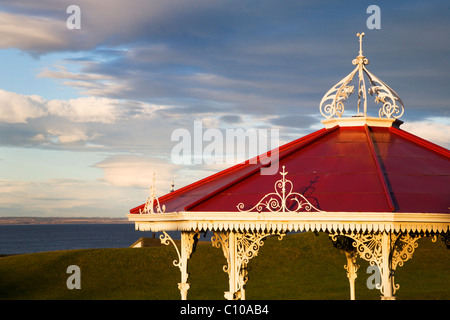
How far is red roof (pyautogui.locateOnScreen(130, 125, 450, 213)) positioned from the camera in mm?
15609

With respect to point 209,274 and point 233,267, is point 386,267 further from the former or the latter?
point 209,274

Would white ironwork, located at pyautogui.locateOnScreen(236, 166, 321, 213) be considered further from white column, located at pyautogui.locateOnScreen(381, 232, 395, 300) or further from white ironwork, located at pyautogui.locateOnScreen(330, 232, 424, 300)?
white column, located at pyautogui.locateOnScreen(381, 232, 395, 300)

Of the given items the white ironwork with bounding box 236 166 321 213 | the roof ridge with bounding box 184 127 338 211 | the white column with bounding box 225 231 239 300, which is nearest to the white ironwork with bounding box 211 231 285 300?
the white column with bounding box 225 231 239 300

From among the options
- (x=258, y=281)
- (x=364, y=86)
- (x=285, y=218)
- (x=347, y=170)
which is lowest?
(x=258, y=281)

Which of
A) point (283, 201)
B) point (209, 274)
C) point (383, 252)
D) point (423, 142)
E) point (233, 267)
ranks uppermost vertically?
point (423, 142)

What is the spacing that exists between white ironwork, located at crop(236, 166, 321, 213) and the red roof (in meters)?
0.26

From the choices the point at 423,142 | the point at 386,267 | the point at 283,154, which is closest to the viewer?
the point at 386,267

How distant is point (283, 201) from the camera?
50.9 ft

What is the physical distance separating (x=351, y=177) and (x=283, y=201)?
234cm

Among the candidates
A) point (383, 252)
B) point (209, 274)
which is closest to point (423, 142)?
point (383, 252)
